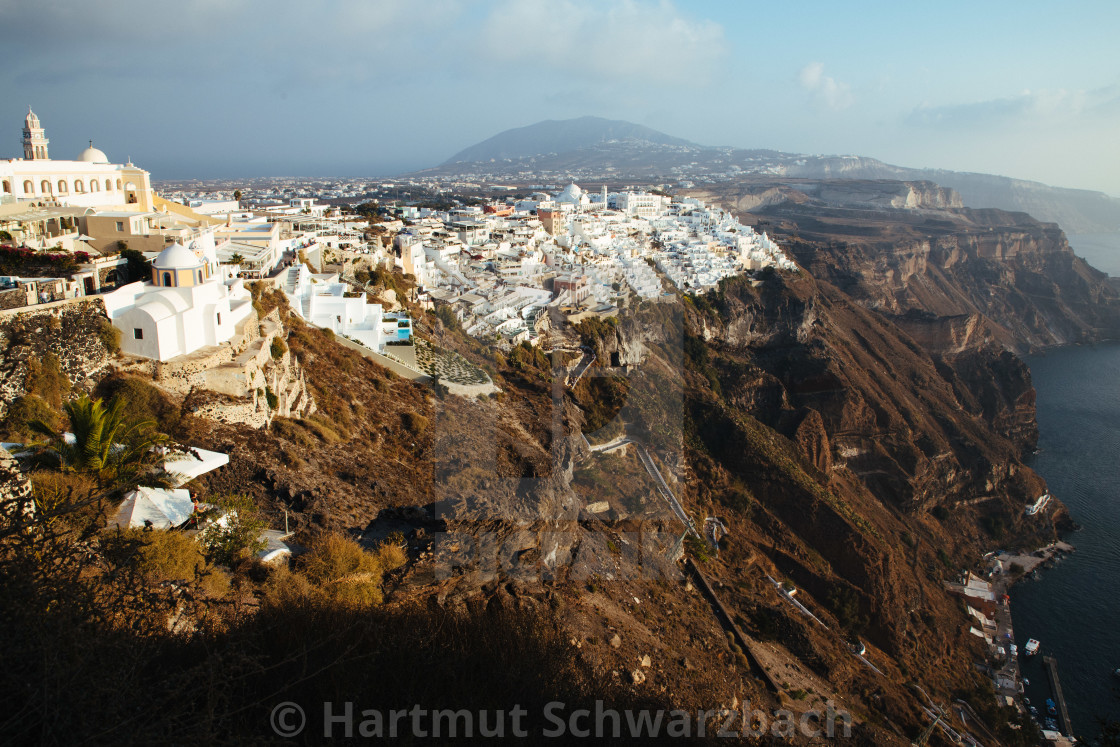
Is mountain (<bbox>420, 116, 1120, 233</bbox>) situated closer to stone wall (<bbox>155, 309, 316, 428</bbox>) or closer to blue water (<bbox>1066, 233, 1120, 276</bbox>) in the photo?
blue water (<bbox>1066, 233, 1120, 276</bbox>)

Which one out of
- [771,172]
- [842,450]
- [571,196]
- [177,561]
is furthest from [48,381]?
[771,172]

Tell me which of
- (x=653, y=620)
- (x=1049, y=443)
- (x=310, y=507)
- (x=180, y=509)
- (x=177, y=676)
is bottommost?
(x=1049, y=443)

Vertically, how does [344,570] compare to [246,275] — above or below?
below

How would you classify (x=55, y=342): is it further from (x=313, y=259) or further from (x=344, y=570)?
(x=313, y=259)

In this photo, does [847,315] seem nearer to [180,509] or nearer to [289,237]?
[289,237]

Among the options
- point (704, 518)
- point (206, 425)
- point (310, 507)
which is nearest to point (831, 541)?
point (704, 518)
